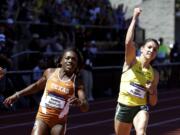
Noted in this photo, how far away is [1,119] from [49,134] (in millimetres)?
7864

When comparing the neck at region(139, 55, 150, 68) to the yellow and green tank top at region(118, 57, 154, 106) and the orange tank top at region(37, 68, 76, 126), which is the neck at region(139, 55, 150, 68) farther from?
the orange tank top at region(37, 68, 76, 126)

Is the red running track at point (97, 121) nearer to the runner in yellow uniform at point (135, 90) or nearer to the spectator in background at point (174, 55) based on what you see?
the runner in yellow uniform at point (135, 90)

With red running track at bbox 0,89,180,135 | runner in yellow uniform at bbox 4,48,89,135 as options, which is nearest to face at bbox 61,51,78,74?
runner in yellow uniform at bbox 4,48,89,135

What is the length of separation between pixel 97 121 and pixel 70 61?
732cm

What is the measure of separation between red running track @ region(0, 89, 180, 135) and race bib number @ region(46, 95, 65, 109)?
203 inches

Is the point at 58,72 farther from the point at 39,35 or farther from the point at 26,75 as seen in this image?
the point at 39,35

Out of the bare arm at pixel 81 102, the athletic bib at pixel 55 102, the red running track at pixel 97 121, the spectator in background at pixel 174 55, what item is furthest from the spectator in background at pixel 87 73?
the bare arm at pixel 81 102

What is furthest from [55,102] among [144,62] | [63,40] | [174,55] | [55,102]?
[174,55]

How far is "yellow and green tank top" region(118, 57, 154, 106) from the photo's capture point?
25.7 feet

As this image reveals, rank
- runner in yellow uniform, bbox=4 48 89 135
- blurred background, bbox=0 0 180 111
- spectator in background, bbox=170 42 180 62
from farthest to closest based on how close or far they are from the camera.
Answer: spectator in background, bbox=170 42 180 62, blurred background, bbox=0 0 180 111, runner in yellow uniform, bbox=4 48 89 135

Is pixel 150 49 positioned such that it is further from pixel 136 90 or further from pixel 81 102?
pixel 81 102

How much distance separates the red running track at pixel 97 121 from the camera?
1233 cm

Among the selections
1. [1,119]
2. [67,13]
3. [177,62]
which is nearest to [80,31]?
[67,13]

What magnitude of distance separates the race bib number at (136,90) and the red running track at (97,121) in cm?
423
